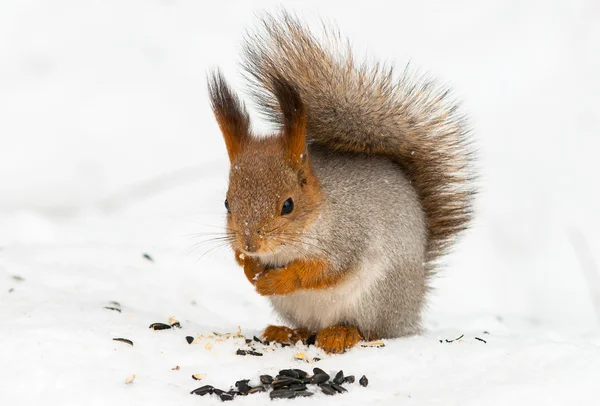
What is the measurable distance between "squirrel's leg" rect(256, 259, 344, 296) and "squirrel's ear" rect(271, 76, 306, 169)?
313mm

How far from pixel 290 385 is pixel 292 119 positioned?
84cm

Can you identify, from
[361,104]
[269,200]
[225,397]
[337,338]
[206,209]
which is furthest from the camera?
[206,209]

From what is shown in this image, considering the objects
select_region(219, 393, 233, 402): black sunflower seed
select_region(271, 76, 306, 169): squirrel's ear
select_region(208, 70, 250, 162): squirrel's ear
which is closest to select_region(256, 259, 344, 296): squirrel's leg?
select_region(271, 76, 306, 169): squirrel's ear

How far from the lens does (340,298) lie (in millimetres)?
2822

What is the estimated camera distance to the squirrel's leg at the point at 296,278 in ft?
8.82

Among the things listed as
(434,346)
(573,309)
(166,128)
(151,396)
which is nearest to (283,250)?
(434,346)

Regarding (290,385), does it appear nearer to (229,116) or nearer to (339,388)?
(339,388)

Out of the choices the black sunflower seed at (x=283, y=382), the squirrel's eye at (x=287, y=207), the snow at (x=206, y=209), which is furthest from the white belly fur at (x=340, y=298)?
the black sunflower seed at (x=283, y=382)

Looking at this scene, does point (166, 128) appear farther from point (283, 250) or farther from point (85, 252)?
point (283, 250)

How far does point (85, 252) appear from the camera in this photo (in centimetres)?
401

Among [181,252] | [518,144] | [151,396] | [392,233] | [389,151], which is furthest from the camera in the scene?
[518,144]

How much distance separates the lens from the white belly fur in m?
2.80

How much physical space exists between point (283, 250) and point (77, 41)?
3429mm

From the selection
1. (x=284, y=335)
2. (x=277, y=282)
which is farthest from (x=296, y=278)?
(x=284, y=335)
